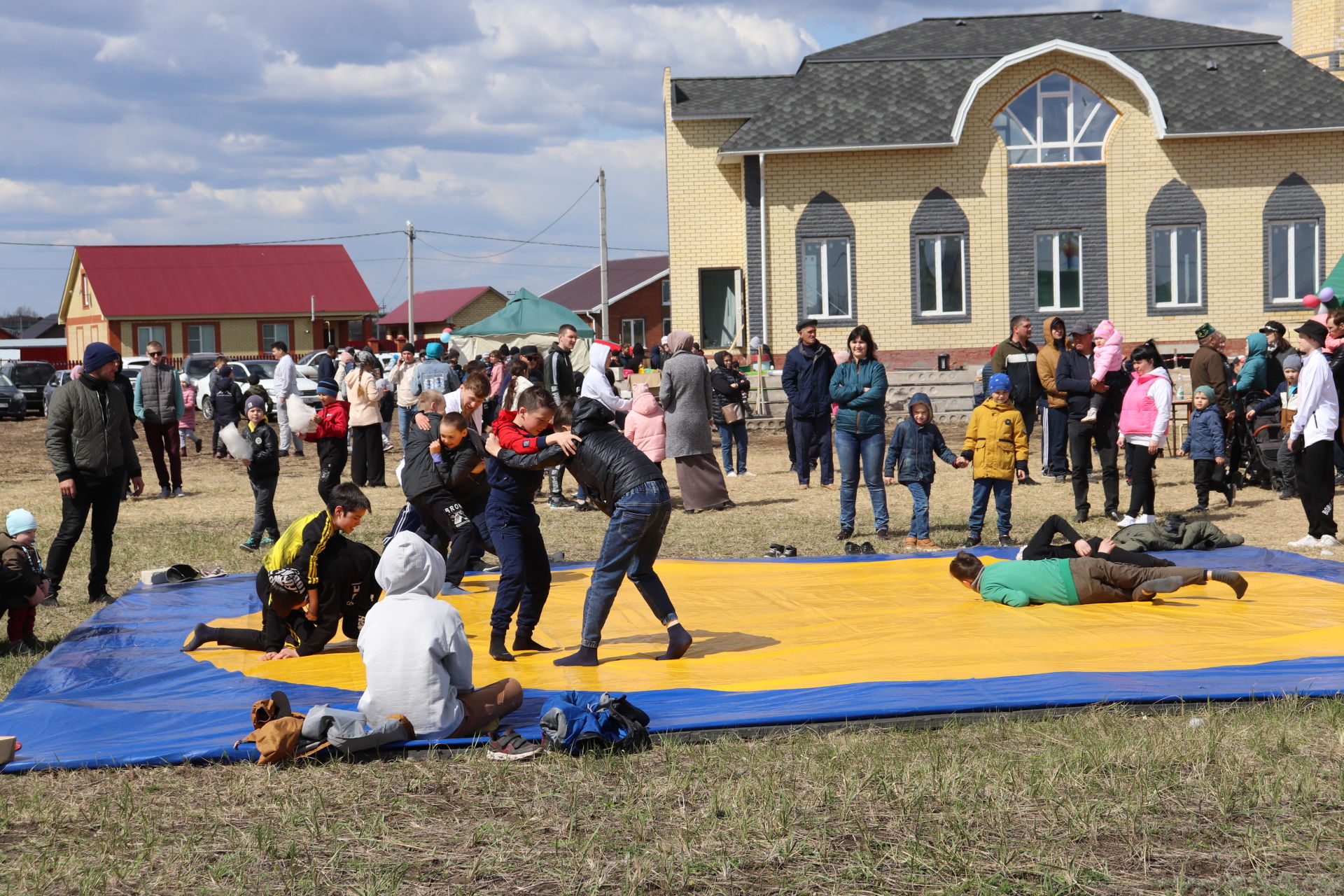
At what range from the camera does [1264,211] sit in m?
26.8

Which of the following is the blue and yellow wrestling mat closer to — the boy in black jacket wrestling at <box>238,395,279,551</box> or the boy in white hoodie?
the boy in white hoodie

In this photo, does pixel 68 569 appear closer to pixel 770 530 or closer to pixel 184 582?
pixel 184 582

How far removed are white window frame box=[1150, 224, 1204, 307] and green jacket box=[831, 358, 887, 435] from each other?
56.3ft

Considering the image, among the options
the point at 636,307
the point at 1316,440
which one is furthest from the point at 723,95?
the point at 636,307

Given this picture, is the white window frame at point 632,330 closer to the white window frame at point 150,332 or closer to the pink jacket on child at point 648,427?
the white window frame at point 150,332

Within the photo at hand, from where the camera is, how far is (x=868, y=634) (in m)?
7.70

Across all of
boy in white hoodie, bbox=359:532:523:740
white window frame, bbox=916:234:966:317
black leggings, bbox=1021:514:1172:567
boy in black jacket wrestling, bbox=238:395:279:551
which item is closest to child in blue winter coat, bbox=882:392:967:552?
black leggings, bbox=1021:514:1172:567

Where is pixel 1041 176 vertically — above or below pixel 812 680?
above

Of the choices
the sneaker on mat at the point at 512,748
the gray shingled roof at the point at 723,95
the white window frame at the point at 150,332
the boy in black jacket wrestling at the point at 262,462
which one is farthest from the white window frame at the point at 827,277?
the white window frame at the point at 150,332

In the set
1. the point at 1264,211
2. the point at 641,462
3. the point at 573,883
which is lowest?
the point at 573,883

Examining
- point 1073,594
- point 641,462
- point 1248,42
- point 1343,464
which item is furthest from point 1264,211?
point 641,462

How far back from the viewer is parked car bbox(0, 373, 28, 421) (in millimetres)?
34406

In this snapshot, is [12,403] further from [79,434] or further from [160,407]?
[79,434]

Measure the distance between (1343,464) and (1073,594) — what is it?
6501 millimetres
